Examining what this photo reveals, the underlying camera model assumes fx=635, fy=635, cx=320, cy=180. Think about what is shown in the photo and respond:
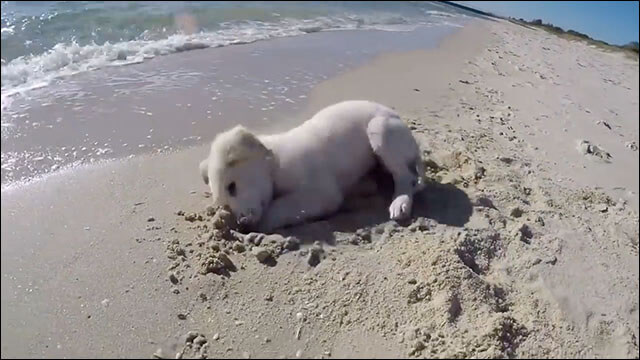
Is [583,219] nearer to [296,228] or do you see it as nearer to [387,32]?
[296,228]

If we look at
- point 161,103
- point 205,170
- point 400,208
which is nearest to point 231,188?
point 205,170

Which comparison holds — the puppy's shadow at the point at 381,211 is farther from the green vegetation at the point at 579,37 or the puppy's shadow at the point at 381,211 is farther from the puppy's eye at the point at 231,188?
the green vegetation at the point at 579,37

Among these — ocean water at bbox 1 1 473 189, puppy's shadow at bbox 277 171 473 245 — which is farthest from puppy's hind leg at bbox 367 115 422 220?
ocean water at bbox 1 1 473 189

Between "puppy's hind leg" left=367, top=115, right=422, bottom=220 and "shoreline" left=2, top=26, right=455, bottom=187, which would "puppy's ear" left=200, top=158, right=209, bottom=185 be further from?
"puppy's hind leg" left=367, top=115, right=422, bottom=220

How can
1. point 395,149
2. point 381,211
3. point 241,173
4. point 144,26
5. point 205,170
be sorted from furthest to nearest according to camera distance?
point 144,26 < point 395,149 < point 381,211 < point 205,170 < point 241,173

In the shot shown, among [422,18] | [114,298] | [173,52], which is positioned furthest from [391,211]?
[422,18]

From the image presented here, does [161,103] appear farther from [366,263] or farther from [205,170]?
[366,263]

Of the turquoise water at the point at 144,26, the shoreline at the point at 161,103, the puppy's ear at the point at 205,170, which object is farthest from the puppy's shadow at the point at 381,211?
the turquoise water at the point at 144,26
